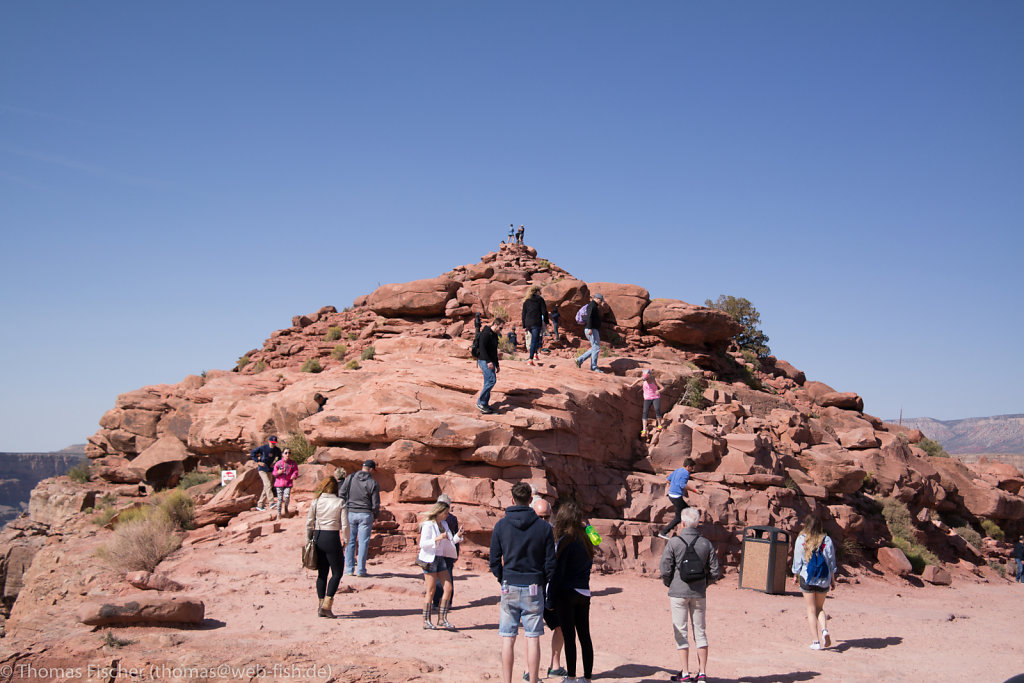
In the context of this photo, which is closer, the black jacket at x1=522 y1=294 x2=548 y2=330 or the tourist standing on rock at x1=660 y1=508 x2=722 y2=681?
the tourist standing on rock at x1=660 y1=508 x2=722 y2=681

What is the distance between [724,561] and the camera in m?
15.6

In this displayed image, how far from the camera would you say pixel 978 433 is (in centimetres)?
13038

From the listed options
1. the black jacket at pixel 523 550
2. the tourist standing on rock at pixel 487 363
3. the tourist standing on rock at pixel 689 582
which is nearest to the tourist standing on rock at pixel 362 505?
the tourist standing on rock at pixel 487 363

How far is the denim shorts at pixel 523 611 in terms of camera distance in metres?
6.42

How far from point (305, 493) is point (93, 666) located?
8276 millimetres

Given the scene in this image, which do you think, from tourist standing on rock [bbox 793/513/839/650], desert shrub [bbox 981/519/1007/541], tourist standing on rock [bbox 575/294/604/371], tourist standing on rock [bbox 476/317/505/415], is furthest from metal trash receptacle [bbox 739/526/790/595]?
desert shrub [bbox 981/519/1007/541]

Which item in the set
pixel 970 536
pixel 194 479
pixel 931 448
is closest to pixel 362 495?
pixel 194 479

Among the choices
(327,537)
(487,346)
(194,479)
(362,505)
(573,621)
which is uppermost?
(487,346)

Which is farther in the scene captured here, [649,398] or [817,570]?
[649,398]

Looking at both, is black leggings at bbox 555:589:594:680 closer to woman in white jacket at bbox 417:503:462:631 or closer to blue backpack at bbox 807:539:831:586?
woman in white jacket at bbox 417:503:462:631

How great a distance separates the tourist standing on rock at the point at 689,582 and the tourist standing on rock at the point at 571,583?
1.01m

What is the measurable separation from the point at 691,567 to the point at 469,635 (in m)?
3.25

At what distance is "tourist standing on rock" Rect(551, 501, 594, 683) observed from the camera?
677 cm

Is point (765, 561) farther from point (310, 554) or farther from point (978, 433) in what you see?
point (978, 433)
